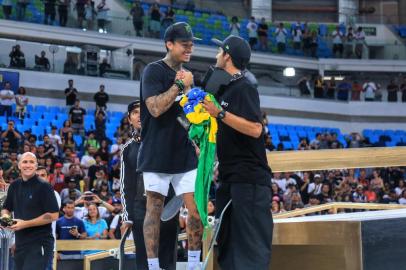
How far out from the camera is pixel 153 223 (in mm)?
5652

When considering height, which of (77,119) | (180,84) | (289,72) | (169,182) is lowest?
(169,182)

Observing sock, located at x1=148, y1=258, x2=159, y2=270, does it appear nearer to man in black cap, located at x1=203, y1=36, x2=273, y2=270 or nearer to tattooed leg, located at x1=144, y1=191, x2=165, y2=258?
tattooed leg, located at x1=144, y1=191, x2=165, y2=258

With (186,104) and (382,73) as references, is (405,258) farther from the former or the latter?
(382,73)

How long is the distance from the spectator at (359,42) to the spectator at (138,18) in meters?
8.62

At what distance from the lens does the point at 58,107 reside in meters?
22.6

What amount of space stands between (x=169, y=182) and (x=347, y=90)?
80.4ft

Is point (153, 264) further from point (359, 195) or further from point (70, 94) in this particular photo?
point (70, 94)

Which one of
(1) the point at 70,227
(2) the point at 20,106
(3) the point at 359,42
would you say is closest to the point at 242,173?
(1) the point at 70,227

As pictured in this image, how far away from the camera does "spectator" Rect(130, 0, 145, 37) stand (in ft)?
82.5

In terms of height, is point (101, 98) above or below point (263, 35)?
below

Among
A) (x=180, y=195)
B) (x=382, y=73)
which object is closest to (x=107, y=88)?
(x=382, y=73)

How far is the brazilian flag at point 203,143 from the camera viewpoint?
5.18 metres

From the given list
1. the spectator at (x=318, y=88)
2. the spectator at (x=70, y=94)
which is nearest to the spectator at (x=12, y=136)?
the spectator at (x=70, y=94)

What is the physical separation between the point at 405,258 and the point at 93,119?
1709 cm
